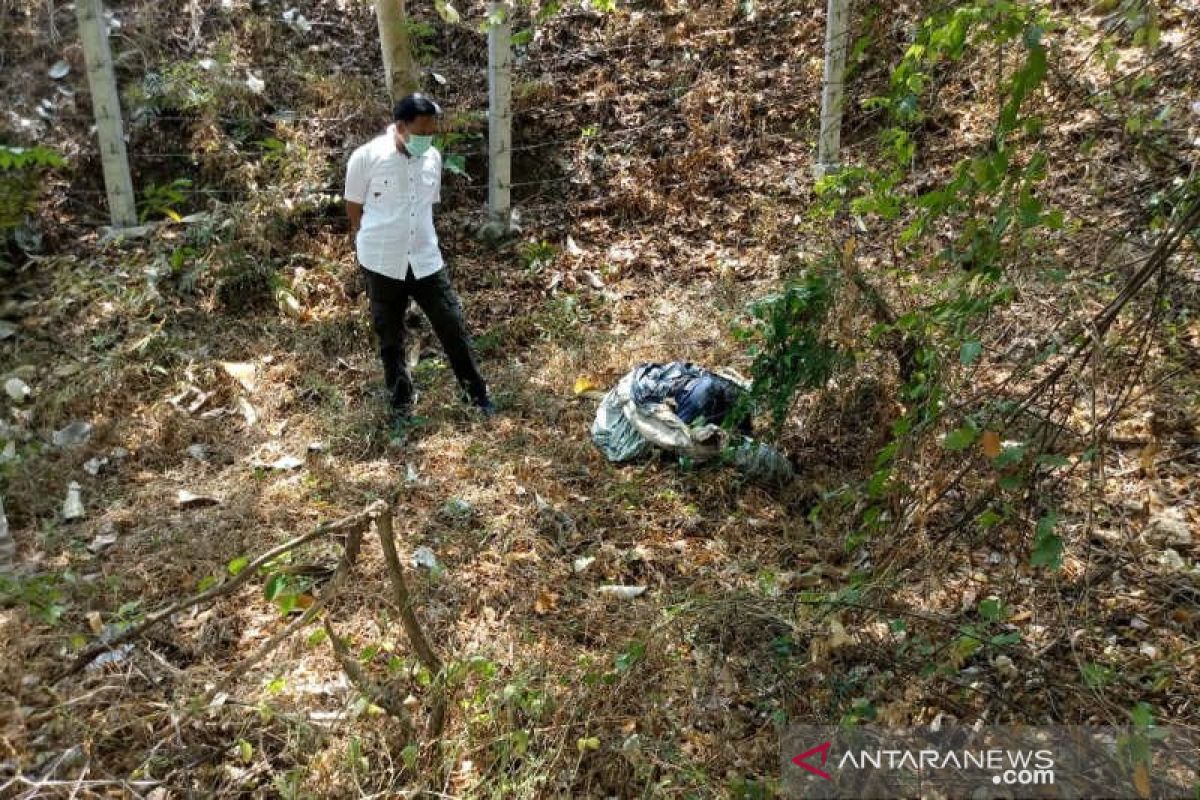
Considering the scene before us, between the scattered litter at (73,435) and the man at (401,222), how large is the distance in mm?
1644

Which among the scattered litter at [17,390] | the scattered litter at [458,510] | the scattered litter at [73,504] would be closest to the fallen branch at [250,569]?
the scattered litter at [458,510]

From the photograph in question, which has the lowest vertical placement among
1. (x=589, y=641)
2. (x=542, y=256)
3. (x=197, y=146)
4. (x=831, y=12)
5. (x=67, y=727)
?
(x=589, y=641)

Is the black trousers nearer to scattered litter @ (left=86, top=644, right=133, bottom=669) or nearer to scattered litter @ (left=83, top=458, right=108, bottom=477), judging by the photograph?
scattered litter @ (left=83, top=458, right=108, bottom=477)

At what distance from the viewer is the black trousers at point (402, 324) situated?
438 cm

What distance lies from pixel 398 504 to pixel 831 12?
418 centimetres

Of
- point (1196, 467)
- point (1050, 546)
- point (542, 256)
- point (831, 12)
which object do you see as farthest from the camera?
point (542, 256)

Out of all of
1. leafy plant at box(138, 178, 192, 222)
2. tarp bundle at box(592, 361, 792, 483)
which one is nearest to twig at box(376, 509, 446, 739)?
tarp bundle at box(592, 361, 792, 483)

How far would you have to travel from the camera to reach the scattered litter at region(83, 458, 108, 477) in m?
4.34

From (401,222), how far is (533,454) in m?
1.27

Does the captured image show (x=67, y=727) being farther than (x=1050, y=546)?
Yes

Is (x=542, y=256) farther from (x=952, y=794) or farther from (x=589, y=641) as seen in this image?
(x=952, y=794)

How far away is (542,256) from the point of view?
6.10 m

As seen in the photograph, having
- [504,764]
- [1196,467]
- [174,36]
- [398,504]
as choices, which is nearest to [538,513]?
[398,504]

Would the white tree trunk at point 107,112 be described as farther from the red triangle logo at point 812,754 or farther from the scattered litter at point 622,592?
the red triangle logo at point 812,754
